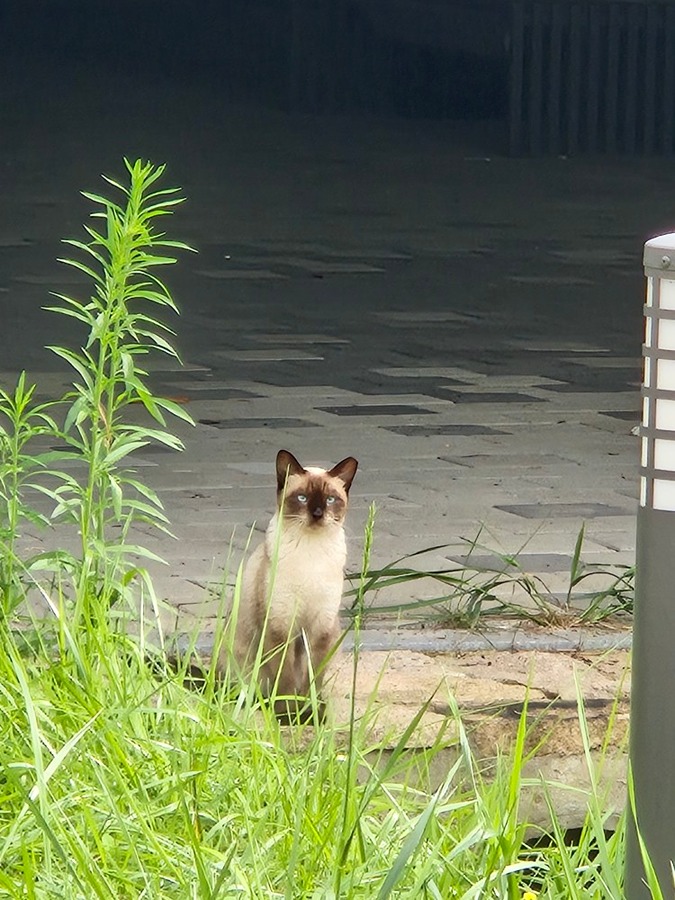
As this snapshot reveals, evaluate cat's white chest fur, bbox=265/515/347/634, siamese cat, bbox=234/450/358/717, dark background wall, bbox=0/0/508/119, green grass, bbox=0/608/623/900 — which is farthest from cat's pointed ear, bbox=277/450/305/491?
dark background wall, bbox=0/0/508/119

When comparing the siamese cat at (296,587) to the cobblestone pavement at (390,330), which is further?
the cobblestone pavement at (390,330)

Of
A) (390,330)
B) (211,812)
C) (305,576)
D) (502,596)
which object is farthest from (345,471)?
A: (390,330)

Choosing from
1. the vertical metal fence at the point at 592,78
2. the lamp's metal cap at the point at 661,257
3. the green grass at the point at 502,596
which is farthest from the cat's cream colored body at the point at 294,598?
the vertical metal fence at the point at 592,78

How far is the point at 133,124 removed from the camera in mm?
19781

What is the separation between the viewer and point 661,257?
8.04 ft

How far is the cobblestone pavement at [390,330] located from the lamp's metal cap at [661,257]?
2028mm

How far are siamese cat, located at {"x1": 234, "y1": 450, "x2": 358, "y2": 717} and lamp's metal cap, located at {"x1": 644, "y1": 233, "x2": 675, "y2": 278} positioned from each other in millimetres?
1465

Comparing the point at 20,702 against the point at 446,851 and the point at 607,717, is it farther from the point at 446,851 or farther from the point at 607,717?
the point at 607,717

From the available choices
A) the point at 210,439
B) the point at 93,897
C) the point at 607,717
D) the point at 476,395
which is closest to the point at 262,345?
the point at 476,395

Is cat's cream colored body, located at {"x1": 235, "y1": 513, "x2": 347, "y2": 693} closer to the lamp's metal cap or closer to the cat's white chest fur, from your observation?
the cat's white chest fur

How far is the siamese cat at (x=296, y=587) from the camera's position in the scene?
383 cm

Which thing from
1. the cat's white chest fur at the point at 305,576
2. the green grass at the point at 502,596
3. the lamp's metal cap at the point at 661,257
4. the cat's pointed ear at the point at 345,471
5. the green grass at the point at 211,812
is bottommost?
the green grass at the point at 211,812

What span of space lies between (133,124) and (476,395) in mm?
12948

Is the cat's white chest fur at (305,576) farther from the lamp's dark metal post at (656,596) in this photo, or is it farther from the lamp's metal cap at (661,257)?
the lamp's metal cap at (661,257)
